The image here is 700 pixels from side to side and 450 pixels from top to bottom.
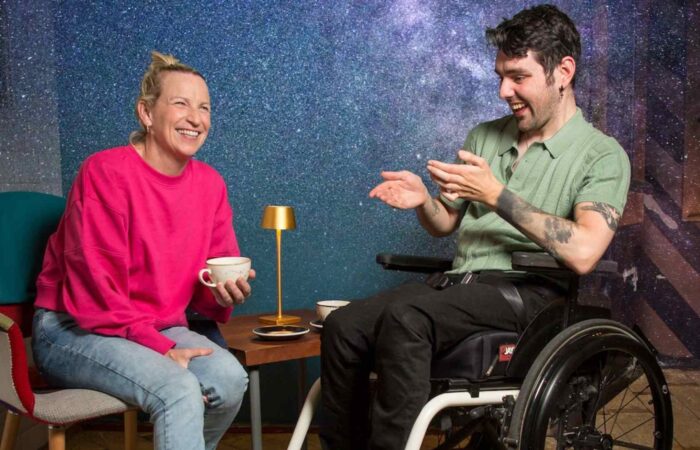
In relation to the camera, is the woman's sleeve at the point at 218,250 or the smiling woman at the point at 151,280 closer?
the smiling woman at the point at 151,280

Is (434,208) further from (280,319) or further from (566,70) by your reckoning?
(280,319)

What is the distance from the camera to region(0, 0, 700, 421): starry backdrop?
2.82 metres

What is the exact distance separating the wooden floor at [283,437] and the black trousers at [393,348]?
40.7 inches

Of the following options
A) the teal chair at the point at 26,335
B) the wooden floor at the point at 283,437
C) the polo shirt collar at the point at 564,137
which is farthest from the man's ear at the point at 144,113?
the wooden floor at the point at 283,437

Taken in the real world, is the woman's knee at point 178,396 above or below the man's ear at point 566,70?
below

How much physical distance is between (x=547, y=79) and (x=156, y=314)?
1.14m

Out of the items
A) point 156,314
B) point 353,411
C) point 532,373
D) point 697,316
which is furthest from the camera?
point 697,316

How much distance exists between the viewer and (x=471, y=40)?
2898 millimetres

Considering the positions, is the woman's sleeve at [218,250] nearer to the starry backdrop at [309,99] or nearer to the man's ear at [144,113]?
the man's ear at [144,113]

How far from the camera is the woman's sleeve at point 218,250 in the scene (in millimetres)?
2023

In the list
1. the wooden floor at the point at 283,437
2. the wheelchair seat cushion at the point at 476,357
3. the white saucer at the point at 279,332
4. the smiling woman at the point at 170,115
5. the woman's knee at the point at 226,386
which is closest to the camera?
the wheelchair seat cushion at the point at 476,357

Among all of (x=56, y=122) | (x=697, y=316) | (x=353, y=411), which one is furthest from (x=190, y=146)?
(x=697, y=316)

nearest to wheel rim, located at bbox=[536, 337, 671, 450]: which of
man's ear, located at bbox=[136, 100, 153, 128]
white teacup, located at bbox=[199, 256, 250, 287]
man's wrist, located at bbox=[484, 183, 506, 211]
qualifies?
man's wrist, located at bbox=[484, 183, 506, 211]

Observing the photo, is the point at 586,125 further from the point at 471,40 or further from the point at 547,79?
the point at 471,40
